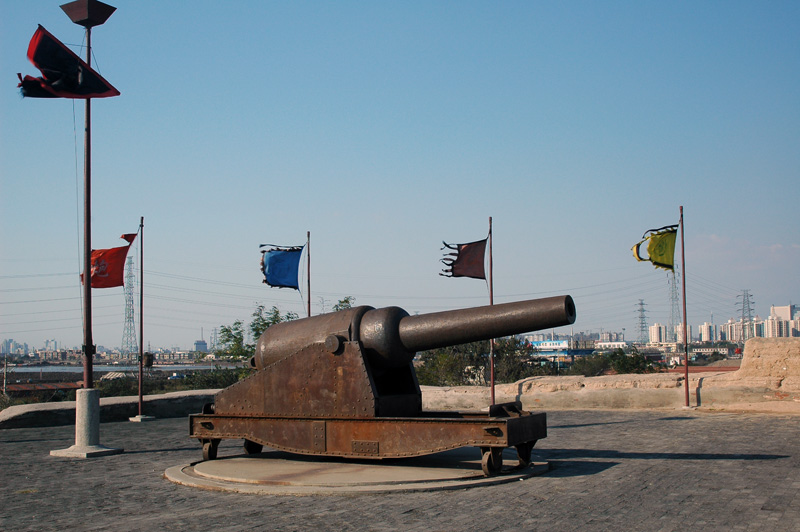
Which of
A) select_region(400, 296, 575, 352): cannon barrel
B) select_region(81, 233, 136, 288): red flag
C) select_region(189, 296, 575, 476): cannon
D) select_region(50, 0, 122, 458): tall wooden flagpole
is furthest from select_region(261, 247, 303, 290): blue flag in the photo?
select_region(400, 296, 575, 352): cannon barrel

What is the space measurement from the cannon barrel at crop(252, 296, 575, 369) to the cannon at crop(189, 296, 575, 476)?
14 millimetres

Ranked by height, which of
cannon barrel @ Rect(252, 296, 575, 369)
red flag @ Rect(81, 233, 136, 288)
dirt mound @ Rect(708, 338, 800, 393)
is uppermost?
red flag @ Rect(81, 233, 136, 288)

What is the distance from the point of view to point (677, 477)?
9.16m

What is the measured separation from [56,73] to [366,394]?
7923 mm

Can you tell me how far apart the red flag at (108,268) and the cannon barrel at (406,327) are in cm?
707

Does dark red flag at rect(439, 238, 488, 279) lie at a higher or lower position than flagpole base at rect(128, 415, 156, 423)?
higher

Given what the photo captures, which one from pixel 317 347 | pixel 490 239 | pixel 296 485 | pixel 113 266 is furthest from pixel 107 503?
pixel 490 239

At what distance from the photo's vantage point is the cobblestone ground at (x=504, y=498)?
6930 millimetres

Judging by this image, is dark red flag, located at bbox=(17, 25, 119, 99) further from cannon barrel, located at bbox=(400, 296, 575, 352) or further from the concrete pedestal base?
cannon barrel, located at bbox=(400, 296, 575, 352)

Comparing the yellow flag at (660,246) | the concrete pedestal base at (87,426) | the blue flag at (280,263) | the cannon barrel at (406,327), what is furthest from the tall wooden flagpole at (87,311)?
the yellow flag at (660,246)

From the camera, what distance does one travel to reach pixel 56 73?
44.2 feet

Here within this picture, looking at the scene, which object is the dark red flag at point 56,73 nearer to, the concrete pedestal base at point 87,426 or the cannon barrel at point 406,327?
the concrete pedestal base at point 87,426

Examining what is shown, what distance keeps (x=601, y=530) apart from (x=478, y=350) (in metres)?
29.9

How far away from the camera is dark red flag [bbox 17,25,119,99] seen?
13.4 m
